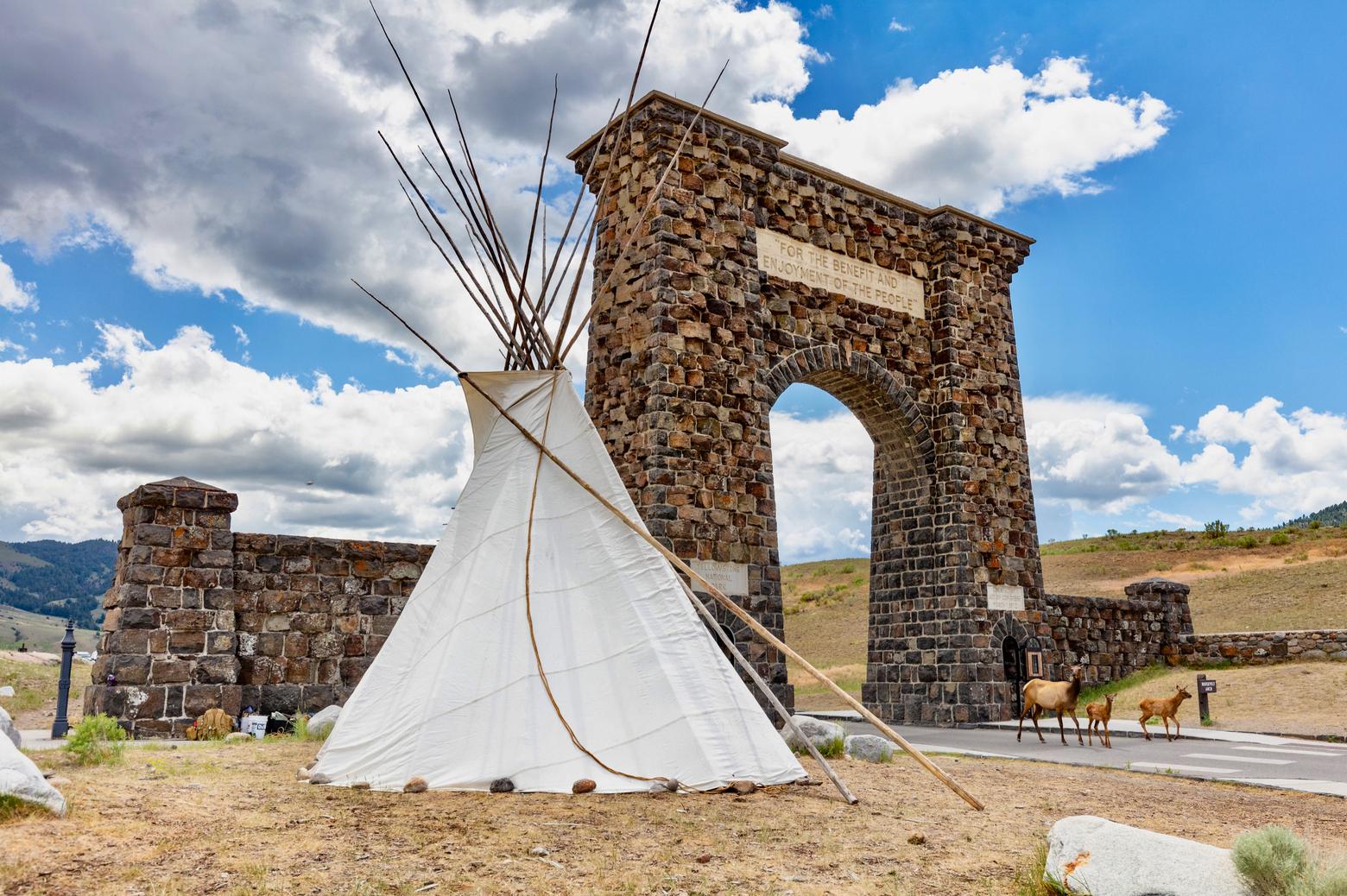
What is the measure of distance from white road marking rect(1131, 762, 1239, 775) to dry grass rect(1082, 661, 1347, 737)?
162 inches

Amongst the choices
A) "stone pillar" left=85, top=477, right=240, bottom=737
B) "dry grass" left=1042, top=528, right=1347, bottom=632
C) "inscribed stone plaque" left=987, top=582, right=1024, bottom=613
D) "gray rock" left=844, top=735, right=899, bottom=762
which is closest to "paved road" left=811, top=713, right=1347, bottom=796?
"gray rock" left=844, top=735, right=899, bottom=762

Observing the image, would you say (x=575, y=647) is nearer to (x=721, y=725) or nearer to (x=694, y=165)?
(x=721, y=725)

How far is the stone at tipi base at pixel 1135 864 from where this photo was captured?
3395mm

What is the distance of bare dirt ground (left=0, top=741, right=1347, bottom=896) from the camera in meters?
3.77

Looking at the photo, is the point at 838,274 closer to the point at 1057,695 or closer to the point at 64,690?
the point at 1057,695

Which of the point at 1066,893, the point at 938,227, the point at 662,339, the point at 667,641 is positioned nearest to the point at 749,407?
the point at 662,339

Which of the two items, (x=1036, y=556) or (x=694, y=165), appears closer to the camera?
(x=694, y=165)

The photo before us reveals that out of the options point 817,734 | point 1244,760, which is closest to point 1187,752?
point 1244,760

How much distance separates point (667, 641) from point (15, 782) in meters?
3.62

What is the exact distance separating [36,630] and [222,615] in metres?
124

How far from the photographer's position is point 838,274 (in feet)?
46.1

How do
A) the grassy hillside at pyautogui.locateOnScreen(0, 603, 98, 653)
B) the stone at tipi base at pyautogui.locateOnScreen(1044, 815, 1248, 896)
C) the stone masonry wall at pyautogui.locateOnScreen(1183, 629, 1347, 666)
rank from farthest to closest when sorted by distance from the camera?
the grassy hillside at pyautogui.locateOnScreen(0, 603, 98, 653), the stone masonry wall at pyautogui.locateOnScreen(1183, 629, 1347, 666), the stone at tipi base at pyautogui.locateOnScreen(1044, 815, 1248, 896)

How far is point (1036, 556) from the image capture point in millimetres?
15641

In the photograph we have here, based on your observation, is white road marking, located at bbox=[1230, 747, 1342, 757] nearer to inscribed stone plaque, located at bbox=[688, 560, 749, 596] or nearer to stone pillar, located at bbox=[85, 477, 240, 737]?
inscribed stone plaque, located at bbox=[688, 560, 749, 596]
